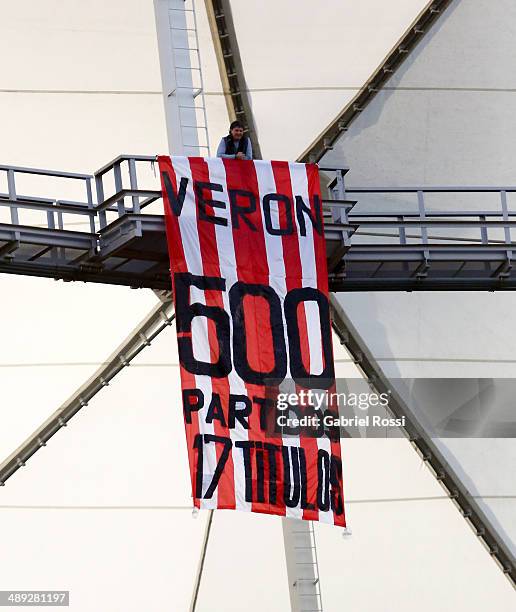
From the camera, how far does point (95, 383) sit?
27797 mm

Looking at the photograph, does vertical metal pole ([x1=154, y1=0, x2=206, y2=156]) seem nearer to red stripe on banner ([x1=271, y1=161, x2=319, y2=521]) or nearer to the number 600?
red stripe on banner ([x1=271, y1=161, x2=319, y2=521])

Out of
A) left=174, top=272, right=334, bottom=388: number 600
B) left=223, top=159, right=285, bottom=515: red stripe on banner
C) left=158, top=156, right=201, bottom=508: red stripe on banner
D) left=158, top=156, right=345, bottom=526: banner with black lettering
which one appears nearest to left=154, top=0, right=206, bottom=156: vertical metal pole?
left=223, top=159, right=285, bottom=515: red stripe on banner

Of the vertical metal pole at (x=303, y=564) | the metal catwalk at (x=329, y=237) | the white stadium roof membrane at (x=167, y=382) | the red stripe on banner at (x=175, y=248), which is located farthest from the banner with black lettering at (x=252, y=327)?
the vertical metal pole at (x=303, y=564)

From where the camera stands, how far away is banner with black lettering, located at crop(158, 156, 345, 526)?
70.3 feet

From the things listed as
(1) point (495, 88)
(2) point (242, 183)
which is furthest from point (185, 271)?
(1) point (495, 88)

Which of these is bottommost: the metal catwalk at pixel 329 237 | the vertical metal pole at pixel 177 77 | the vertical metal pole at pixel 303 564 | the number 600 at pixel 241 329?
the vertical metal pole at pixel 303 564

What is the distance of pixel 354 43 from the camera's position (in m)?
27.2

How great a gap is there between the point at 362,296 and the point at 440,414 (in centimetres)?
244

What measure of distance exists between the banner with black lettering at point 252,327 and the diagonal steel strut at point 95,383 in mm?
5428

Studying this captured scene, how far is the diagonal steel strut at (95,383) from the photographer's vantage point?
27.5 meters

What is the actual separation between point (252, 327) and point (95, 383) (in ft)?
21.3

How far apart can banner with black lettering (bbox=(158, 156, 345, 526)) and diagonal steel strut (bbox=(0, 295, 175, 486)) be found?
17.8 ft

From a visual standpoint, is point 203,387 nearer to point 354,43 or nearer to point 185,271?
point 185,271

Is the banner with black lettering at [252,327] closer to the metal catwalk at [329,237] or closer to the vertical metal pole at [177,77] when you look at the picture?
the metal catwalk at [329,237]
